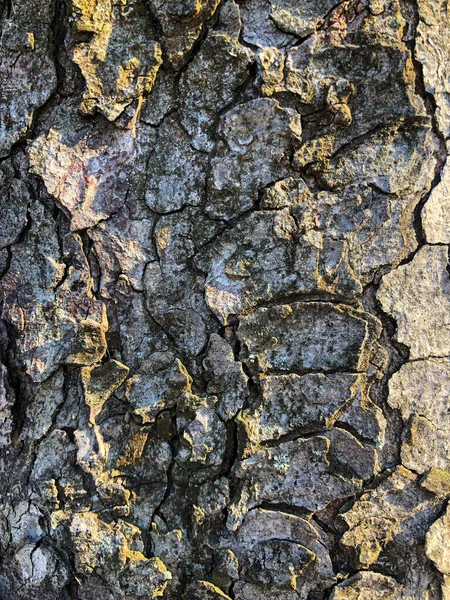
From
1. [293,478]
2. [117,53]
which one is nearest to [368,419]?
[293,478]

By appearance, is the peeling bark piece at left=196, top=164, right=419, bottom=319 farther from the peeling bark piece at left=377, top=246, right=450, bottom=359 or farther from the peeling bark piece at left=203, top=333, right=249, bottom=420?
the peeling bark piece at left=203, top=333, right=249, bottom=420

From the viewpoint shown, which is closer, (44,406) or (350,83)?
(350,83)

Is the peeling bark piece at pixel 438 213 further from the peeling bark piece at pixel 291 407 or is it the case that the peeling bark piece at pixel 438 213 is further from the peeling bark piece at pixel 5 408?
the peeling bark piece at pixel 5 408

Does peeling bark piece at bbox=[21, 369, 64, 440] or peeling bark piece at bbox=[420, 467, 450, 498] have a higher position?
peeling bark piece at bbox=[420, 467, 450, 498]

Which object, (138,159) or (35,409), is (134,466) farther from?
(138,159)

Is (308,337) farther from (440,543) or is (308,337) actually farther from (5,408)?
(5,408)

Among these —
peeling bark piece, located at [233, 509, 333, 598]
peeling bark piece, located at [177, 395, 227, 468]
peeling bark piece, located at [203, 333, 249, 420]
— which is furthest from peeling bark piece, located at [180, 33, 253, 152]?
peeling bark piece, located at [233, 509, 333, 598]

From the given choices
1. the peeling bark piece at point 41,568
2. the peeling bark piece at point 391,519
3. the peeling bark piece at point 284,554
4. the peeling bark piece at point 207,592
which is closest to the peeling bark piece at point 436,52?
the peeling bark piece at point 391,519
